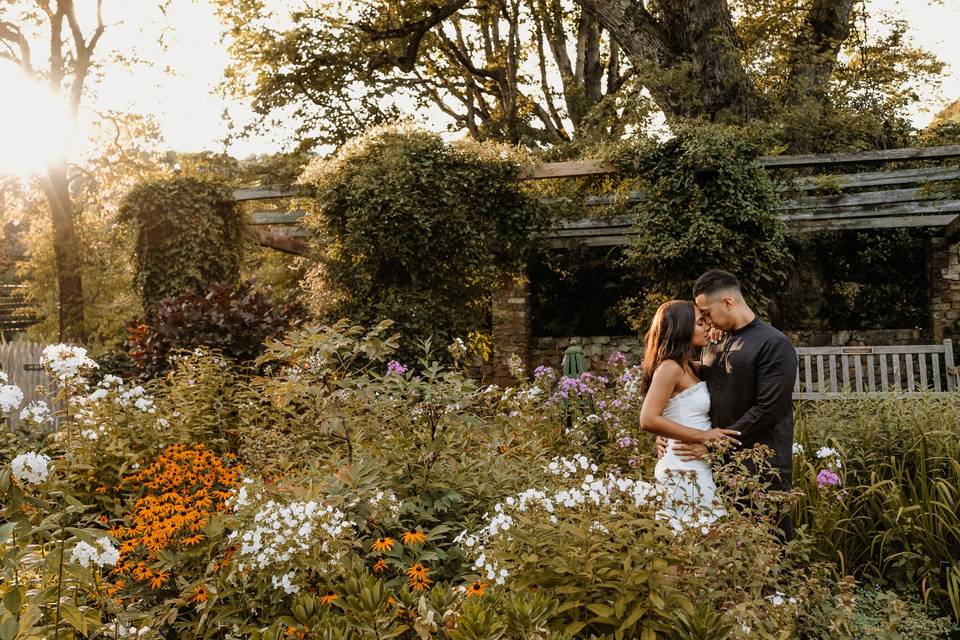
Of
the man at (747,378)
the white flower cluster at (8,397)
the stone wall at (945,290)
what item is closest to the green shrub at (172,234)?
the white flower cluster at (8,397)

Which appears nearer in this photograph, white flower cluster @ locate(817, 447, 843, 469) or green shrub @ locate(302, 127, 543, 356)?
white flower cluster @ locate(817, 447, 843, 469)

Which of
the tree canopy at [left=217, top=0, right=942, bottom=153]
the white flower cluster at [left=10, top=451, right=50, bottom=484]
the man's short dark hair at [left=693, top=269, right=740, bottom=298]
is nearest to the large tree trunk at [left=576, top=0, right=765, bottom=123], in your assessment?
the tree canopy at [left=217, top=0, right=942, bottom=153]

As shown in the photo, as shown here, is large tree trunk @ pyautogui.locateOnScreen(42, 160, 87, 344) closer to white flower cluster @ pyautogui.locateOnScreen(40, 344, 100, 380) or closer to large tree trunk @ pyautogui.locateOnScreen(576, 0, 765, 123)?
large tree trunk @ pyautogui.locateOnScreen(576, 0, 765, 123)

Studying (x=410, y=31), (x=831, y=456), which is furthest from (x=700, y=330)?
(x=410, y=31)

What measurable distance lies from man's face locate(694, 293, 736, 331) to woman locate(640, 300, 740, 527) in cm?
6

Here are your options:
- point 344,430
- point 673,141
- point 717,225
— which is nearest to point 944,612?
point 344,430

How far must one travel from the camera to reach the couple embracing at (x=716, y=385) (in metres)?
3.43

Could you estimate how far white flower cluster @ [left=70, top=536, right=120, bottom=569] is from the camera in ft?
7.27

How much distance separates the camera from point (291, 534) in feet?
8.11

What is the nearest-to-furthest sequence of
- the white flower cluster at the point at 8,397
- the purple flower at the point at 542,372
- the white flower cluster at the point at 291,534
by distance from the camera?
1. the white flower cluster at the point at 291,534
2. the white flower cluster at the point at 8,397
3. the purple flower at the point at 542,372

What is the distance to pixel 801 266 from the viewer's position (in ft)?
41.8

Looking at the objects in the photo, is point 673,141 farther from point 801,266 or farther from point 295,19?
point 295,19

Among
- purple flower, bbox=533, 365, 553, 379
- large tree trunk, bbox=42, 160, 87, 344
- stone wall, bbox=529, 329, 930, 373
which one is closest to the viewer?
purple flower, bbox=533, 365, 553, 379

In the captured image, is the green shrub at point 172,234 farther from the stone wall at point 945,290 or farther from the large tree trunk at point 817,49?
the stone wall at point 945,290
